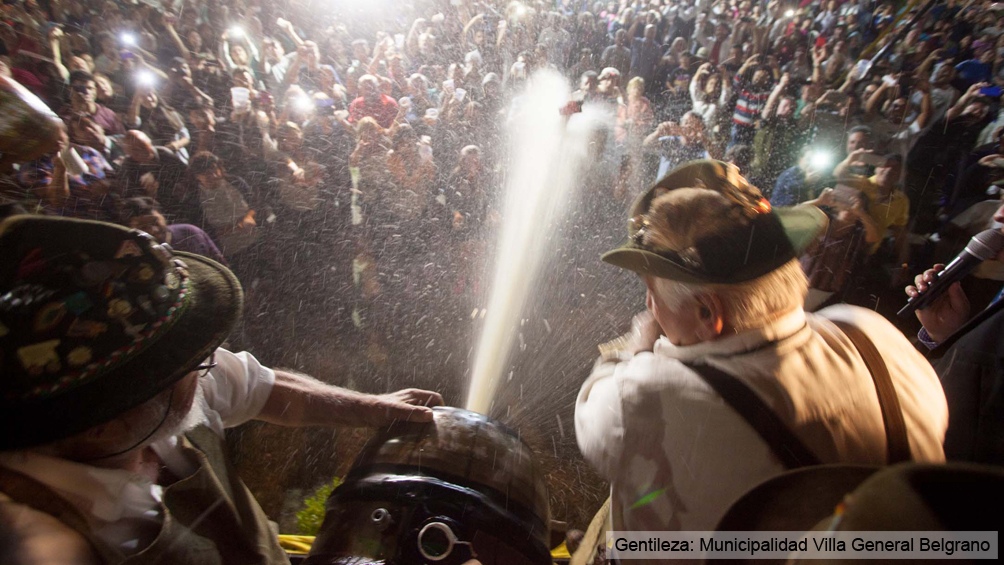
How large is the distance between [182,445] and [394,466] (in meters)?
0.45

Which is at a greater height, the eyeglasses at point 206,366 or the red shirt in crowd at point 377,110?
the red shirt in crowd at point 377,110

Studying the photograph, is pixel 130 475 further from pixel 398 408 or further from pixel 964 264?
pixel 964 264

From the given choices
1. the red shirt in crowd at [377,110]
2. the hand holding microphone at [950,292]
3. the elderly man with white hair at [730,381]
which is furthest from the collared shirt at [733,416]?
the red shirt in crowd at [377,110]

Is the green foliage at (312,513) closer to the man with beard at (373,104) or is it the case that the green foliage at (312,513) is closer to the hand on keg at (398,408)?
the hand on keg at (398,408)

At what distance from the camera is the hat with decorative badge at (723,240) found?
864mm

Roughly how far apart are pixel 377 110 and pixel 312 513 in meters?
1.57

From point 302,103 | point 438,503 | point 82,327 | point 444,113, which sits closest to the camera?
point 82,327

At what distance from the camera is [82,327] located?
2.20 ft

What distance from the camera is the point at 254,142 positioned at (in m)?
2.06

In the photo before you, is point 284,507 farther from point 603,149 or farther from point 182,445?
point 603,149

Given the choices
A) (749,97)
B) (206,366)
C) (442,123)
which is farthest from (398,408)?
(749,97)

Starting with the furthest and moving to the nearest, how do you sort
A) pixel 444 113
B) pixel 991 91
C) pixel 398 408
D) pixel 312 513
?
pixel 444 113
pixel 312 513
pixel 991 91
pixel 398 408

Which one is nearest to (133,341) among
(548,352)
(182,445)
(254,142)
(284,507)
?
(182,445)

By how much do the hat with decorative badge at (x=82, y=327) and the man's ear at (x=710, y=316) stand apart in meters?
0.88
